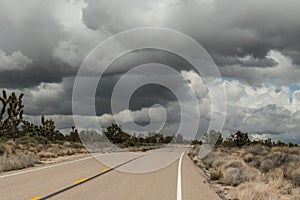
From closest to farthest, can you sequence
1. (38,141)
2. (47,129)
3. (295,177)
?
(295,177)
(38,141)
(47,129)

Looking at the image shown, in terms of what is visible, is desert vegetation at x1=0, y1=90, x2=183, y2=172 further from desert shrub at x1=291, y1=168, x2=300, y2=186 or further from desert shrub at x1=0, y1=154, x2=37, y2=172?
desert shrub at x1=291, y1=168, x2=300, y2=186

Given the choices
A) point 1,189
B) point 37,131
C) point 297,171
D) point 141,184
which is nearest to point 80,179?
point 141,184

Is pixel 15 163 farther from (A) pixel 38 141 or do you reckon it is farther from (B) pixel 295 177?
(A) pixel 38 141

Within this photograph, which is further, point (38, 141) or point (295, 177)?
point (38, 141)

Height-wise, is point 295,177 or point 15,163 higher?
point 15,163

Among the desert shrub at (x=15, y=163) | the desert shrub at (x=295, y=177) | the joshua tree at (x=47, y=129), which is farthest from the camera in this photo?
the joshua tree at (x=47, y=129)

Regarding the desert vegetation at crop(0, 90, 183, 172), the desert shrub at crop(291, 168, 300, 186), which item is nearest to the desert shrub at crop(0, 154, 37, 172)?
the desert vegetation at crop(0, 90, 183, 172)

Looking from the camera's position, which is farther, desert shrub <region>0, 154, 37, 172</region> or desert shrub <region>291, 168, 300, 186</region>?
desert shrub <region>0, 154, 37, 172</region>

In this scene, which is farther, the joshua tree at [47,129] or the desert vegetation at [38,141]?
the joshua tree at [47,129]

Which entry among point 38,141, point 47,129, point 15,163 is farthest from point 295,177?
point 47,129

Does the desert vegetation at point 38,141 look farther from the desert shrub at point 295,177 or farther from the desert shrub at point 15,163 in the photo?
the desert shrub at point 295,177

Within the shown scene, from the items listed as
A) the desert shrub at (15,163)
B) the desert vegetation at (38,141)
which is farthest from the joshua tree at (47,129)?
the desert shrub at (15,163)

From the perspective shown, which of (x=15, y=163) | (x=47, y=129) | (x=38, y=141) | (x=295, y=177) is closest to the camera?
(x=295, y=177)

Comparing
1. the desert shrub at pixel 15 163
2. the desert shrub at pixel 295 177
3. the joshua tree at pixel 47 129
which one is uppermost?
the joshua tree at pixel 47 129
